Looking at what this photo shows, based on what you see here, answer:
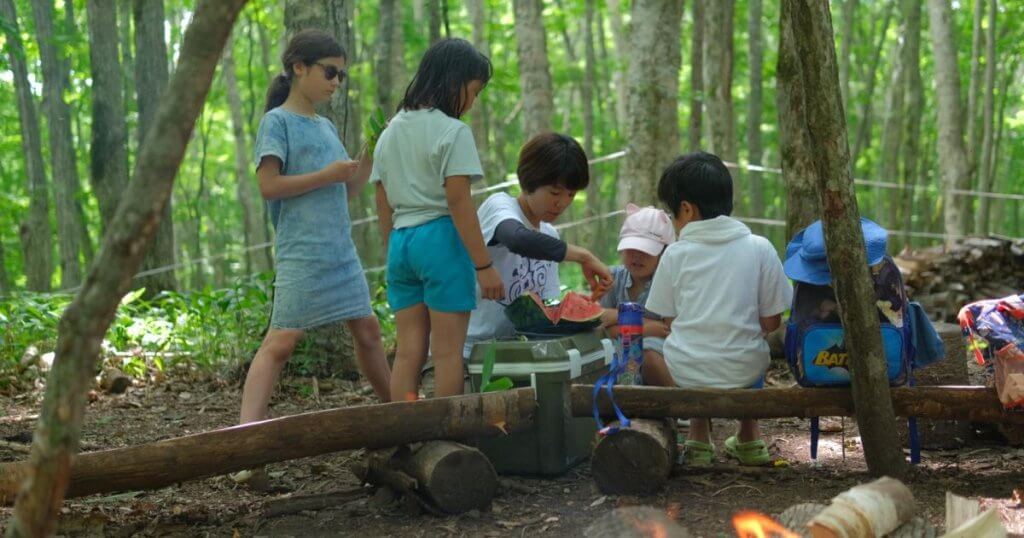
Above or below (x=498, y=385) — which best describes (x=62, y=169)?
above

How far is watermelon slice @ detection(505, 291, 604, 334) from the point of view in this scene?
430 cm

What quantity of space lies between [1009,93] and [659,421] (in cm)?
3019

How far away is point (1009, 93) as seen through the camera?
30031 mm

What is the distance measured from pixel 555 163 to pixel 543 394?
40.7 inches

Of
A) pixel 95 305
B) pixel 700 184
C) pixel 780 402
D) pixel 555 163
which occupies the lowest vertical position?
pixel 780 402

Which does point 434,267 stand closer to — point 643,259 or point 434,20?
point 643,259

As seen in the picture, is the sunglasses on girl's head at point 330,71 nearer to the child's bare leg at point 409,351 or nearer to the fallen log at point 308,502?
the child's bare leg at point 409,351

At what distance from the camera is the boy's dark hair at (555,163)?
440 cm

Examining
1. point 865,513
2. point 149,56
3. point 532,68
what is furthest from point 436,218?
point 532,68

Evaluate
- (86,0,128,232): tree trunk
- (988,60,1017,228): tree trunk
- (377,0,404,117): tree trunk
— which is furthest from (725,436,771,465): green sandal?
(988,60,1017,228): tree trunk

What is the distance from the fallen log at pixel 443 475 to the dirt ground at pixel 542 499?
0.23 ft

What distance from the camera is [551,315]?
170 inches

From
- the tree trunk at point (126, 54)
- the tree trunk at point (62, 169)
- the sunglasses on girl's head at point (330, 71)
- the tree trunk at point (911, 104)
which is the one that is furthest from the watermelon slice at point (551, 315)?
the tree trunk at point (126, 54)

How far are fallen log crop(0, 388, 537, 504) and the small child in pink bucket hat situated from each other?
855 mm
